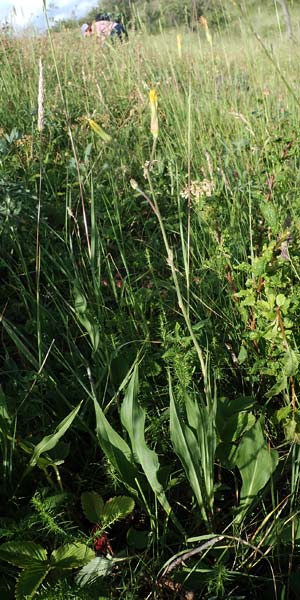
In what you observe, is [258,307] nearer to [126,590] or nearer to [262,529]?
[262,529]

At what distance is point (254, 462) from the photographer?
0.93m

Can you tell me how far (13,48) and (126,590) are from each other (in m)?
4.26

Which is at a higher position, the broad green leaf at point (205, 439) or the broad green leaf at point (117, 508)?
the broad green leaf at point (205, 439)

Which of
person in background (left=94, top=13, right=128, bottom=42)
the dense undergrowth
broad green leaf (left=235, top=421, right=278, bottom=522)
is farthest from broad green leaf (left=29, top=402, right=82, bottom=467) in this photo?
person in background (left=94, top=13, right=128, bottom=42)

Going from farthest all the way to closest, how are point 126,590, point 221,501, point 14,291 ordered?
1. point 14,291
2. point 221,501
3. point 126,590

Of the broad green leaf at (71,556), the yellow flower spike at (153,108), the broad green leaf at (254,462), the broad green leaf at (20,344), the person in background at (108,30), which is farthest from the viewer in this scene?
the person in background at (108,30)

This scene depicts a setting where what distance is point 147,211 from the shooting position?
6.96 ft

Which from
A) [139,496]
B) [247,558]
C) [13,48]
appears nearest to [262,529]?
[247,558]

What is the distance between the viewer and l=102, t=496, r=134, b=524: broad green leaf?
875mm

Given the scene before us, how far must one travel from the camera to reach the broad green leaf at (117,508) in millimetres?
875

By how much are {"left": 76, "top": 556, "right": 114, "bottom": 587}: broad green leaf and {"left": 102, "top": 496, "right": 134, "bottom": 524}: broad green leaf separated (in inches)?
2.9

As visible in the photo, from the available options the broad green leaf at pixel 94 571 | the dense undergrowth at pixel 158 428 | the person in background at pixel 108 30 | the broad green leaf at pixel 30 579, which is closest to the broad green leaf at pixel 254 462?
the dense undergrowth at pixel 158 428

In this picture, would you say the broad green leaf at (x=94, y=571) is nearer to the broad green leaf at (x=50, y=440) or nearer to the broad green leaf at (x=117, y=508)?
the broad green leaf at (x=117, y=508)

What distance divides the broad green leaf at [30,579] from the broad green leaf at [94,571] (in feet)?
0.19
